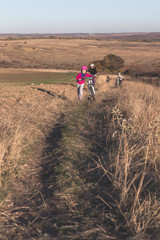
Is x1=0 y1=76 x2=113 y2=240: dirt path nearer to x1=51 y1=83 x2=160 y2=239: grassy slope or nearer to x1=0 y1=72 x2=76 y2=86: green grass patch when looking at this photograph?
x1=51 y1=83 x2=160 y2=239: grassy slope

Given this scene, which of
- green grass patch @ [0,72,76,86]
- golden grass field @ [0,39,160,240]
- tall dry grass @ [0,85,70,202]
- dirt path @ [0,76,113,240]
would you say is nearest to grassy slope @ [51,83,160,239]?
golden grass field @ [0,39,160,240]

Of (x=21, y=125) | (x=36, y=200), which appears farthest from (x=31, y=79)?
(x=36, y=200)

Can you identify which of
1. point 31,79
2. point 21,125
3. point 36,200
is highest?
point 31,79

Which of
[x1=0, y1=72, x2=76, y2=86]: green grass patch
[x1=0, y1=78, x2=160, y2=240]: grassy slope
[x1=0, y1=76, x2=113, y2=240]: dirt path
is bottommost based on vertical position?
[x1=0, y1=76, x2=113, y2=240]: dirt path

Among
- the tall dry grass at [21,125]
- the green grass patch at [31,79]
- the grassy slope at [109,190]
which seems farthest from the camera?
the green grass patch at [31,79]

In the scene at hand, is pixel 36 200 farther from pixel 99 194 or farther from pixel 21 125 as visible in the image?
pixel 21 125

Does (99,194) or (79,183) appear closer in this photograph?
(99,194)

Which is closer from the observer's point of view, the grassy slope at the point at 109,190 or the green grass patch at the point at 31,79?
the grassy slope at the point at 109,190

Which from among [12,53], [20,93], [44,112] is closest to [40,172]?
[44,112]

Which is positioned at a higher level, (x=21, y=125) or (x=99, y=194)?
(x=21, y=125)

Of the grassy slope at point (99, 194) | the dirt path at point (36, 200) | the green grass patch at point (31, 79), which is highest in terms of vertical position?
the green grass patch at point (31, 79)

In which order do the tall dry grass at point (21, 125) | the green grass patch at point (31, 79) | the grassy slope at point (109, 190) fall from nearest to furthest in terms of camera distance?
the grassy slope at point (109, 190), the tall dry grass at point (21, 125), the green grass patch at point (31, 79)

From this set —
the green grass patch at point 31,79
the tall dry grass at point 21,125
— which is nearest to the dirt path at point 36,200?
the tall dry grass at point 21,125

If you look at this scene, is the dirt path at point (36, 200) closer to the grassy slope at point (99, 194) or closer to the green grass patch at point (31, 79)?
the grassy slope at point (99, 194)
